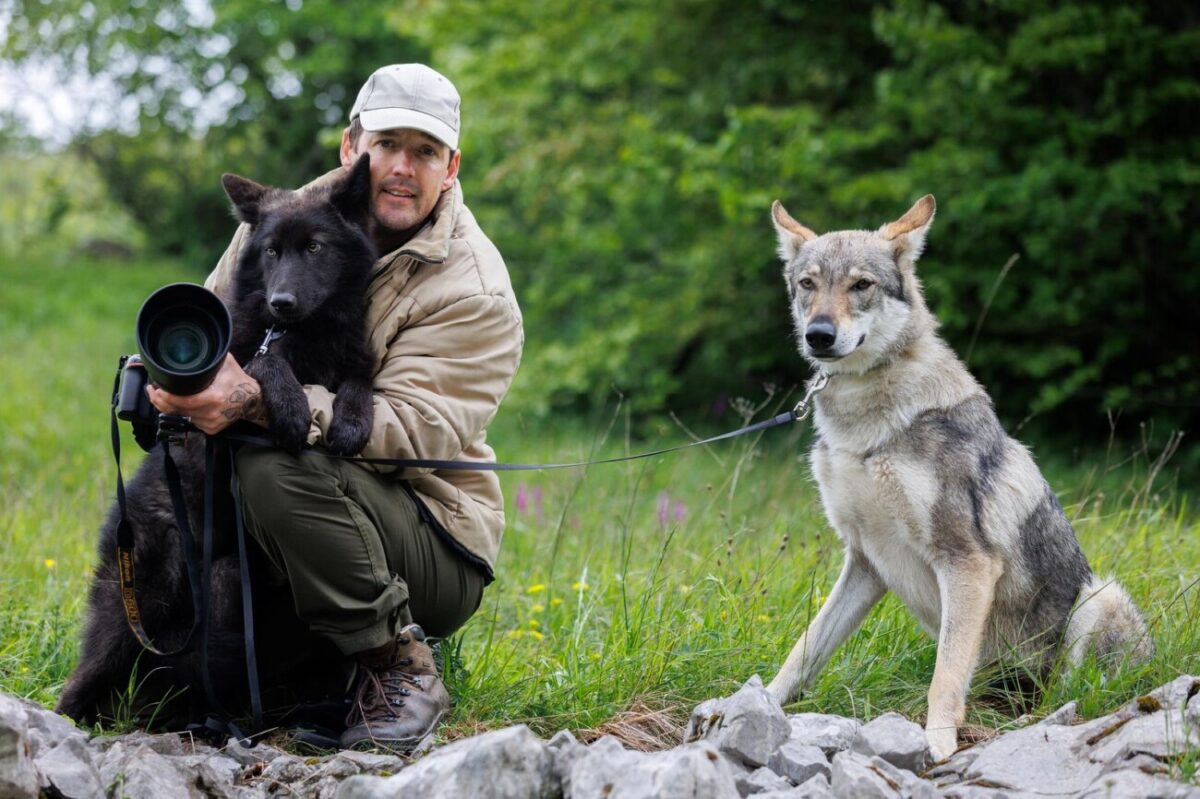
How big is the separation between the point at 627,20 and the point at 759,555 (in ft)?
21.1

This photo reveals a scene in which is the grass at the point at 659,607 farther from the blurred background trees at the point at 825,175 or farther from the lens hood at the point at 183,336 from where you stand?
the blurred background trees at the point at 825,175

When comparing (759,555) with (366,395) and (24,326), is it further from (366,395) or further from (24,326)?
(24,326)

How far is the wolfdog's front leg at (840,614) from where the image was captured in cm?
347

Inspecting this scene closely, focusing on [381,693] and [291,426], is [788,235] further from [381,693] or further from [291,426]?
[381,693]

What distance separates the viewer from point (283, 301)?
3.16 m

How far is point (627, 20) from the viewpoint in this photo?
9.46 meters

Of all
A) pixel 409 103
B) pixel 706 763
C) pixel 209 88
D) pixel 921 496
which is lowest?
pixel 706 763

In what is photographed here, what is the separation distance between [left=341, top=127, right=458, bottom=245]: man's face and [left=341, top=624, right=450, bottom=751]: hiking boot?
1.28 metres

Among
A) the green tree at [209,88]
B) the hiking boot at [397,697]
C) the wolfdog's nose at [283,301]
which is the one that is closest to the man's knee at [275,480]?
the wolfdog's nose at [283,301]

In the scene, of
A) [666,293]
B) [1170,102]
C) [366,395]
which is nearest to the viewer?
[366,395]

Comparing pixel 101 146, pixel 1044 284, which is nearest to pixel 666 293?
pixel 1044 284

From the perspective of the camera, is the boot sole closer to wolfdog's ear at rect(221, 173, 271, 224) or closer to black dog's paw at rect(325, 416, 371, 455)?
black dog's paw at rect(325, 416, 371, 455)

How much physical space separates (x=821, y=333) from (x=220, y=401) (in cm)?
174

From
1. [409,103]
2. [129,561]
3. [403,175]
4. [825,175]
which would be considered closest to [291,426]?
[129,561]
